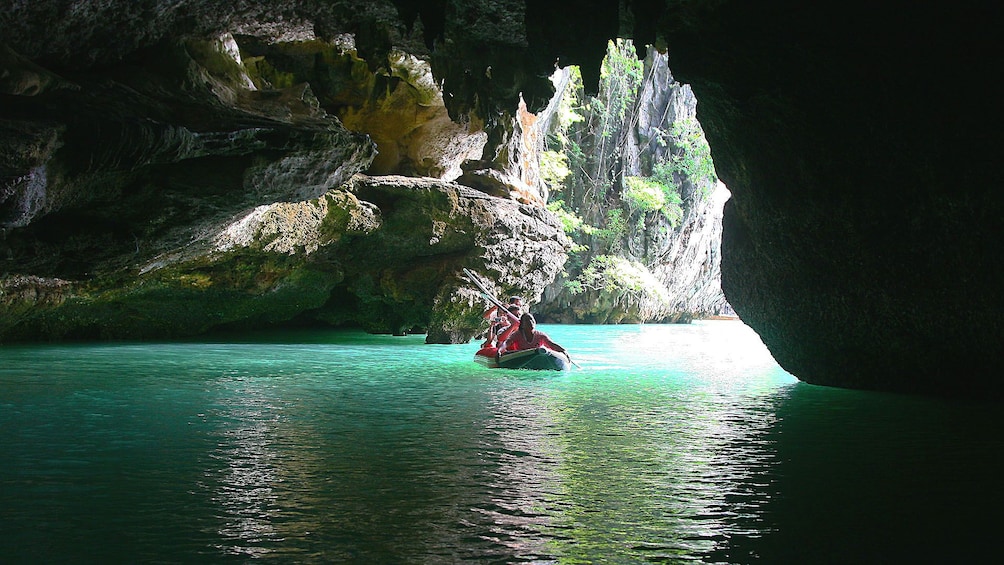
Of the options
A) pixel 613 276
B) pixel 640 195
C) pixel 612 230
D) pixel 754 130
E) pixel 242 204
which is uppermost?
pixel 640 195

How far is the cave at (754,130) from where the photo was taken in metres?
7.39

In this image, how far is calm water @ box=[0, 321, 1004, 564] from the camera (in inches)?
147

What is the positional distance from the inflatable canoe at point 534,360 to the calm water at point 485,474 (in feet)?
7.53

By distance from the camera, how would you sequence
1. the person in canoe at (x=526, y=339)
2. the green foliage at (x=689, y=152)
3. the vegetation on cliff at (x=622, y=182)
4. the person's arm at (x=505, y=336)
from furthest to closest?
the green foliage at (x=689, y=152)
the vegetation on cliff at (x=622, y=182)
the person's arm at (x=505, y=336)
the person in canoe at (x=526, y=339)

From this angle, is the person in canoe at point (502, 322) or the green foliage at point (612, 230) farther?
the green foliage at point (612, 230)

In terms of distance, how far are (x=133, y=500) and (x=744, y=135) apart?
778 cm

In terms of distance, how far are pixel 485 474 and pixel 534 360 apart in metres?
7.76

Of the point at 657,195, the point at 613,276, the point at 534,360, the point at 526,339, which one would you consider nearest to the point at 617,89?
the point at 657,195

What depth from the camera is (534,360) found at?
12.9 meters

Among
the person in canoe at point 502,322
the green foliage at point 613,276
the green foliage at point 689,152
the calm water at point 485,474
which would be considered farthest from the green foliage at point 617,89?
the calm water at point 485,474

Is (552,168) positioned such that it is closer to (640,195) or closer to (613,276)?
(640,195)

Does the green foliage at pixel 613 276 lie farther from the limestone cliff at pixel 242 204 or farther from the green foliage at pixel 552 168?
the limestone cliff at pixel 242 204

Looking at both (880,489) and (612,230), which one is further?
(612,230)

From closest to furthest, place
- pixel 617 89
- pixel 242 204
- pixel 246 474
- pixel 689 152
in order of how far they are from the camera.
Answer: pixel 246 474
pixel 242 204
pixel 617 89
pixel 689 152
